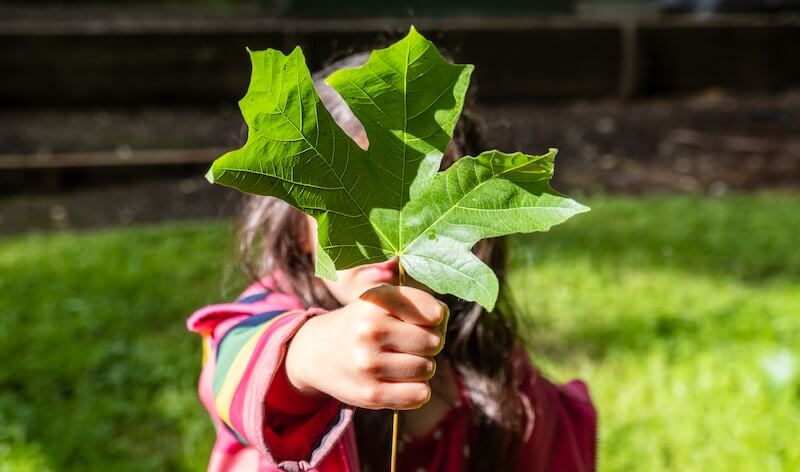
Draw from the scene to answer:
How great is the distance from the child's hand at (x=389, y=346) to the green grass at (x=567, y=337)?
89cm

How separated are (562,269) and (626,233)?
0.52 metres

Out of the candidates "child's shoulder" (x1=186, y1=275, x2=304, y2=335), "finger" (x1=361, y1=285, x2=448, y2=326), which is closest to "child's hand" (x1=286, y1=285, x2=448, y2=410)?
"finger" (x1=361, y1=285, x2=448, y2=326)

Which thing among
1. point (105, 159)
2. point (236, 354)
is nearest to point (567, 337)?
point (236, 354)

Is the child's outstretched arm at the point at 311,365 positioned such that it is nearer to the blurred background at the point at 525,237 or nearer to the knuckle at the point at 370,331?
the knuckle at the point at 370,331

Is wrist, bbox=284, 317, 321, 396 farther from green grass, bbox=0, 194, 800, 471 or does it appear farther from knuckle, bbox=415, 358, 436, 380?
green grass, bbox=0, 194, 800, 471

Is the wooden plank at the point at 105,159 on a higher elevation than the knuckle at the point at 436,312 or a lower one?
higher

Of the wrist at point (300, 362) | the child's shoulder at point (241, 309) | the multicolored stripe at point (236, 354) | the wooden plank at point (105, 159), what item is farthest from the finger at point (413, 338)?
the wooden plank at point (105, 159)

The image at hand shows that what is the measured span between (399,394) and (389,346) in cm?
4

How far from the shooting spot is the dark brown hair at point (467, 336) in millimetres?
1359

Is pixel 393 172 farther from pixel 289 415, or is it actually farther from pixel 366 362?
pixel 289 415

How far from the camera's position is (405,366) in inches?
25.8

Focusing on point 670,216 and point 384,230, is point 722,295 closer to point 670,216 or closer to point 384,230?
point 670,216

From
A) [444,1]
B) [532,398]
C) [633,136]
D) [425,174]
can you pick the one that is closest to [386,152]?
[425,174]

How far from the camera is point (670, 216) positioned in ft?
11.7
